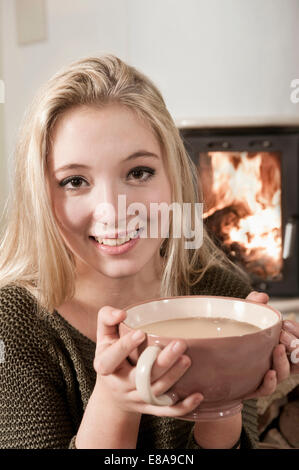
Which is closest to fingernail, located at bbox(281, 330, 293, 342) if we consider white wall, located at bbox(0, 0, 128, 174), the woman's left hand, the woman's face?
the woman's left hand

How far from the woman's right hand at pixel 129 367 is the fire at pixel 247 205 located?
0.38 m

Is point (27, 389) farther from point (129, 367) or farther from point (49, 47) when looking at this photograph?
point (49, 47)

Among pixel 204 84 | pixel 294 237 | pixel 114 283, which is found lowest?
pixel 294 237

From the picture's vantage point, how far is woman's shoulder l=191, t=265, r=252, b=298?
0.47m

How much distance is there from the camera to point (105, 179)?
36cm

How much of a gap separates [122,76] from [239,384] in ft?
0.80

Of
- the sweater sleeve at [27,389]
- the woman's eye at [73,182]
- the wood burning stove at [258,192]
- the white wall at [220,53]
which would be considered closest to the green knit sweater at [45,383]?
the sweater sleeve at [27,389]

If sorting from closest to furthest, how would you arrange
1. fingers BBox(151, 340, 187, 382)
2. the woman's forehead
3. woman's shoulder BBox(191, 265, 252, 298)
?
1. fingers BBox(151, 340, 187, 382)
2. the woman's forehead
3. woman's shoulder BBox(191, 265, 252, 298)

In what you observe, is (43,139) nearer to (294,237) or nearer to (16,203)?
(16,203)

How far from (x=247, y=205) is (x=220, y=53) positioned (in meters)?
0.25

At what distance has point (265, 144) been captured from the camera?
0.90 meters
